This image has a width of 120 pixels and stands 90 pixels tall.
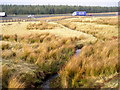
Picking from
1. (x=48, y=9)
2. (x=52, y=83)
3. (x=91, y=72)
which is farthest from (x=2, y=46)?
(x=48, y=9)

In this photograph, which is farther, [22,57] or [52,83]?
[22,57]

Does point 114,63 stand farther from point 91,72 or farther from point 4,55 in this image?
point 4,55

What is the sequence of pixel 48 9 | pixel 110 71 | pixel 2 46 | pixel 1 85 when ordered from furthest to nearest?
pixel 48 9 → pixel 2 46 → pixel 110 71 → pixel 1 85

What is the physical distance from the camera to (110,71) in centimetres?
585

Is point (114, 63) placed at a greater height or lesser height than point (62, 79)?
greater

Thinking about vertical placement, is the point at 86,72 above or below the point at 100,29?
below

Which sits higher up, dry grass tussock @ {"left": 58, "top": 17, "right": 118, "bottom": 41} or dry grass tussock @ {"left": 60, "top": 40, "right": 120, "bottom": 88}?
dry grass tussock @ {"left": 58, "top": 17, "right": 118, "bottom": 41}

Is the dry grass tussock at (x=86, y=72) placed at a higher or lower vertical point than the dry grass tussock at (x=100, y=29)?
lower

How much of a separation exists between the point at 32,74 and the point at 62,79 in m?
1.22

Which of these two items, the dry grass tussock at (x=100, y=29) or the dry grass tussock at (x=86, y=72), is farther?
the dry grass tussock at (x=100, y=29)

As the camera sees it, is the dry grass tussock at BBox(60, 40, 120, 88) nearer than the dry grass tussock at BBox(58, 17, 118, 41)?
Yes

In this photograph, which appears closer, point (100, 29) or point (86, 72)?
→ point (86, 72)

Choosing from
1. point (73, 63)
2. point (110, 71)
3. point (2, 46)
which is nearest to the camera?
point (110, 71)

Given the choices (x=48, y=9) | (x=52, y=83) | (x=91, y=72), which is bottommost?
(x=52, y=83)
